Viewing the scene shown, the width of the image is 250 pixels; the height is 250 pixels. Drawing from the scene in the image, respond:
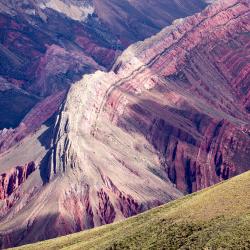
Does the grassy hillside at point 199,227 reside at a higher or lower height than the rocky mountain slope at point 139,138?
lower

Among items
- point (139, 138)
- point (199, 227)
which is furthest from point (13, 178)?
point (199, 227)

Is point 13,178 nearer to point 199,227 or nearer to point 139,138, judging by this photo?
point 139,138

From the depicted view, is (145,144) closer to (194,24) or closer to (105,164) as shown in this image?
(105,164)

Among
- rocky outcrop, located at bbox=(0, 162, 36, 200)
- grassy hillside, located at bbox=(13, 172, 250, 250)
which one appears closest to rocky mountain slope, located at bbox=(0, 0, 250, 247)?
rocky outcrop, located at bbox=(0, 162, 36, 200)

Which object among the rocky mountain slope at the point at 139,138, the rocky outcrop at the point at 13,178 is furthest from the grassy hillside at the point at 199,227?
the rocky outcrop at the point at 13,178

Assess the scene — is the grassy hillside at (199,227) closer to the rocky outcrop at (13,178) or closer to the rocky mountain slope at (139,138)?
the rocky mountain slope at (139,138)
